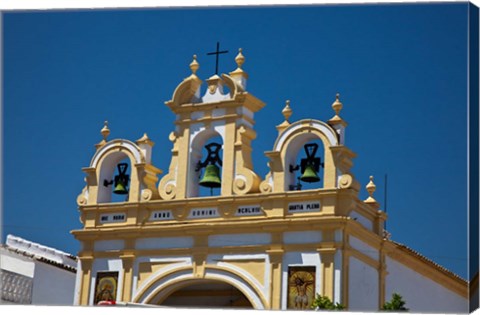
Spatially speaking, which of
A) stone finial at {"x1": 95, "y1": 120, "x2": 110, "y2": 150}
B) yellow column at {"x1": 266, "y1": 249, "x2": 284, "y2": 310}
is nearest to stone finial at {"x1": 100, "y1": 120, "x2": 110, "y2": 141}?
stone finial at {"x1": 95, "y1": 120, "x2": 110, "y2": 150}

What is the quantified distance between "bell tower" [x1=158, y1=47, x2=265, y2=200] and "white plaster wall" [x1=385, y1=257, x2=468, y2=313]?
2631 mm

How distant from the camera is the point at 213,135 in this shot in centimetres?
2117

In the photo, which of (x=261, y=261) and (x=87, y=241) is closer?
(x=261, y=261)

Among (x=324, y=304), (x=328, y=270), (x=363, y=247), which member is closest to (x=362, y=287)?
(x=363, y=247)

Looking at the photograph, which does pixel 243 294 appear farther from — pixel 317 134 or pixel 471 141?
pixel 471 141

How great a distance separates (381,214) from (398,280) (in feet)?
3.96

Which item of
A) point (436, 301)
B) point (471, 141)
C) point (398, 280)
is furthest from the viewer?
point (398, 280)

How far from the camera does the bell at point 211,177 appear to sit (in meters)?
20.8

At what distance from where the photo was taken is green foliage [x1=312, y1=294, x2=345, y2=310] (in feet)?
61.3

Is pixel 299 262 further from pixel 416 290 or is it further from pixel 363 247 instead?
pixel 416 290

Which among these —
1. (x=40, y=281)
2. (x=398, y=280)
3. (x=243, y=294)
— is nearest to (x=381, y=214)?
(x=398, y=280)

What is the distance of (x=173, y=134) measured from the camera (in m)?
21.3

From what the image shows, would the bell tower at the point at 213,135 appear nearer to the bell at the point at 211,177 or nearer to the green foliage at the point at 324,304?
the bell at the point at 211,177

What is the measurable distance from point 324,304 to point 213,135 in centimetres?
378
